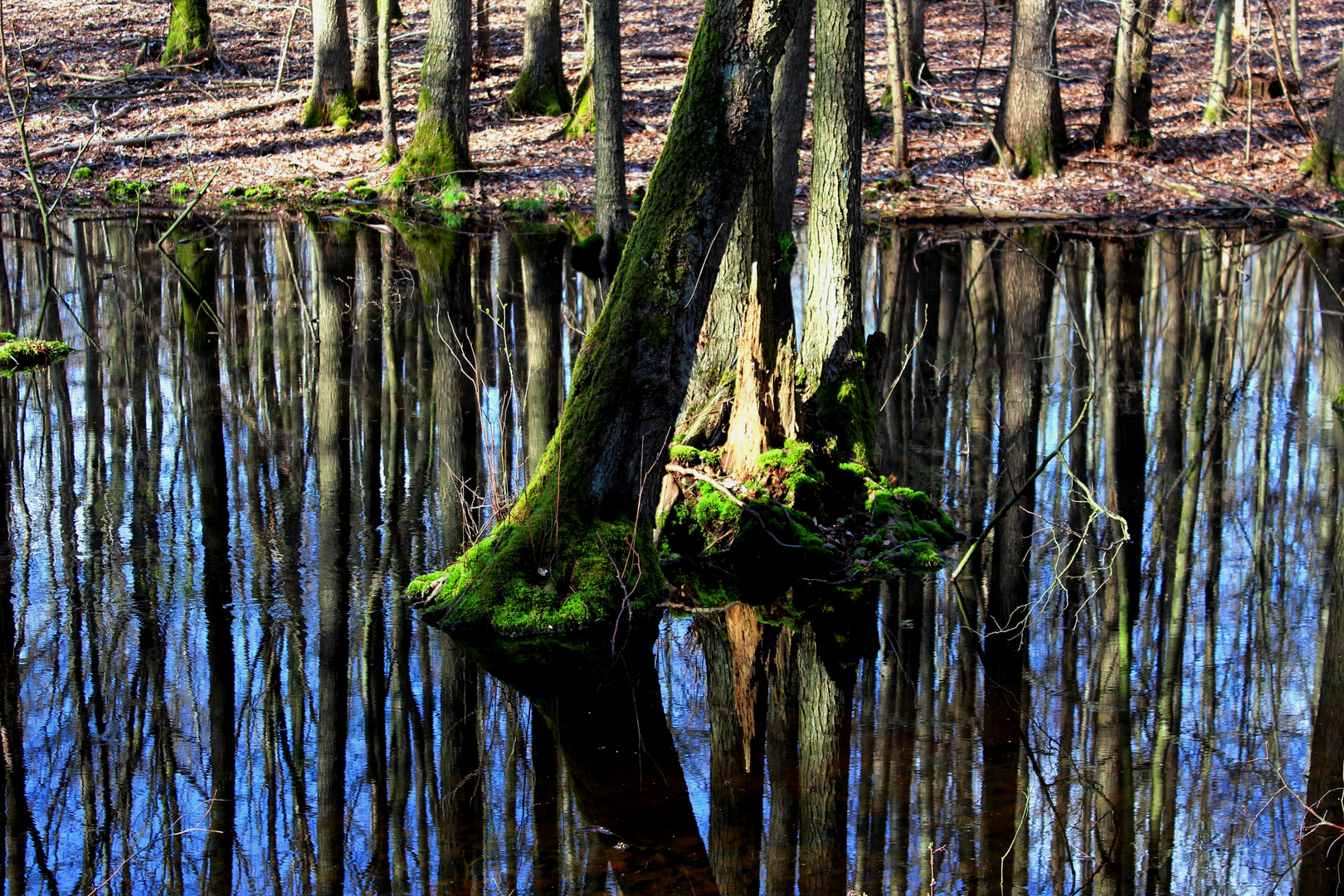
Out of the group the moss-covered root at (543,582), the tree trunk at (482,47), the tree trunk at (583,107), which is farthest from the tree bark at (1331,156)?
the moss-covered root at (543,582)

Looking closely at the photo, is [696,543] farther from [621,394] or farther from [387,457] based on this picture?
[387,457]

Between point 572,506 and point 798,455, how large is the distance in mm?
1999

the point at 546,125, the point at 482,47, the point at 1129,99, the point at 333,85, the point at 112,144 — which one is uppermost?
the point at 482,47

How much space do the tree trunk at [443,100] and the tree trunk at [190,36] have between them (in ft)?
29.1

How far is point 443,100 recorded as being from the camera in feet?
72.2

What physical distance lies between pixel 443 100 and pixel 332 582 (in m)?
16.4

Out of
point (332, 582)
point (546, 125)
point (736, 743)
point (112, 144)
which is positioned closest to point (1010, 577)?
point (736, 743)

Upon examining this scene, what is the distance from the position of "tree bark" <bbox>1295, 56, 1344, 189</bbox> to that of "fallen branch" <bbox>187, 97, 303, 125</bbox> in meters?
20.2

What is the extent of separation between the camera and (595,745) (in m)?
5.58

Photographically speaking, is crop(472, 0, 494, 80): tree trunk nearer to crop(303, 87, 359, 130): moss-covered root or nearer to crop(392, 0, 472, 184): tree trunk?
crop(303, 87, 359, 130): moss-covered root

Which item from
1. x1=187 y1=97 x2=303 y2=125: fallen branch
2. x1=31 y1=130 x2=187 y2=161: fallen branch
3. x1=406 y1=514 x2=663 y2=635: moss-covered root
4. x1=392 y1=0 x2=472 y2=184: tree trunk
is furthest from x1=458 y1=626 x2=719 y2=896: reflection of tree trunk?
x1=187 y1=97 x2=303 y2=125: fallen branch

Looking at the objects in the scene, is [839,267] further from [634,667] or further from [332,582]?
[332,582]

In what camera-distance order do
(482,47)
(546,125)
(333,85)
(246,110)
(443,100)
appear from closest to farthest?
(443,100) < (546,125) < (333,85) < (246,110) < (482,47)

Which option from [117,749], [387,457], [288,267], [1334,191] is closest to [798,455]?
[387,457]
